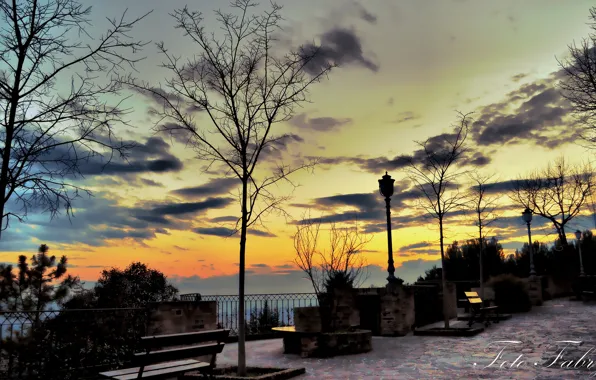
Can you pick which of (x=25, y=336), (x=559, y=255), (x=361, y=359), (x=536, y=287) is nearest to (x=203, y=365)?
(x=25, y=336)

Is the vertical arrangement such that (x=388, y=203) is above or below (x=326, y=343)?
above

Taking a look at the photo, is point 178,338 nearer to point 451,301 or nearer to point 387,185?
point 387,185

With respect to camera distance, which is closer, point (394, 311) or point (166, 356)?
point (166, 356)

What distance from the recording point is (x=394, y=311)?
1609 cm

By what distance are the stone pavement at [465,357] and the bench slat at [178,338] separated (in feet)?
7.01

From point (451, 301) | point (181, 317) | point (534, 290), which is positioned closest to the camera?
point (181, 317)

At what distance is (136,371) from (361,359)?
5714 mm

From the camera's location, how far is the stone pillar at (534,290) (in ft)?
78.9

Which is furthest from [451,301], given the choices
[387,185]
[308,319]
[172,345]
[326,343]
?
[172,345]

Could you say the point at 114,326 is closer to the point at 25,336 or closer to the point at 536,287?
the point at 25,336

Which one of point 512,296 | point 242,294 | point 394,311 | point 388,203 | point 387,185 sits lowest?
point 394,311

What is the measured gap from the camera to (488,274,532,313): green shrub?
22.1m

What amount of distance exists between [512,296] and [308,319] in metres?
13.9

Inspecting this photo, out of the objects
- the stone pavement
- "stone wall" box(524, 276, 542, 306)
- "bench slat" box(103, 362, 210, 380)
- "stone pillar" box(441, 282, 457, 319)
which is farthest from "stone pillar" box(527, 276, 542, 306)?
"bench slat" box(103, 362, 210, 380)
